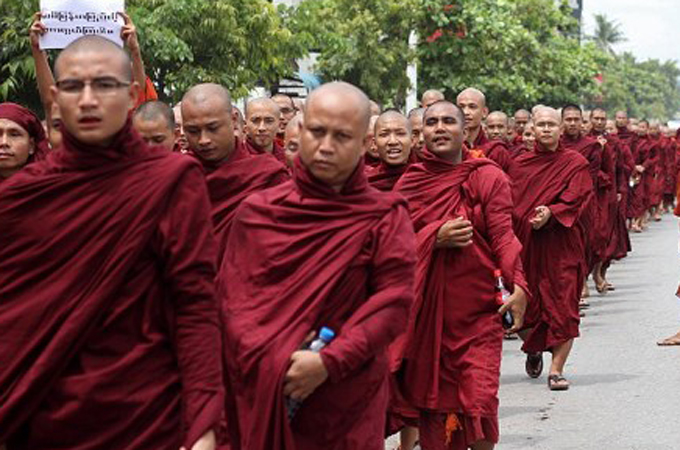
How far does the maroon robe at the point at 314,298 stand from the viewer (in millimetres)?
4734

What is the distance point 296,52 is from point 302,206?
13.1 meters

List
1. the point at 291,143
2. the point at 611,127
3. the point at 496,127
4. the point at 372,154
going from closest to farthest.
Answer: the point at 291,143, the point at 372,154, the point at 496,127, the point at 611,127

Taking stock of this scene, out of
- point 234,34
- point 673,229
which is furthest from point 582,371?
point 673,229

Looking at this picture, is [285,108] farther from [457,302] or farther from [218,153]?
[218,153]

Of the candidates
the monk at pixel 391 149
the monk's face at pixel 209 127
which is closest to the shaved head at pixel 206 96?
the monk's face at pixel 209 127

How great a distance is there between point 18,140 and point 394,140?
2624 millimetres

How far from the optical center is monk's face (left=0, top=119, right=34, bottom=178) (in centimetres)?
616

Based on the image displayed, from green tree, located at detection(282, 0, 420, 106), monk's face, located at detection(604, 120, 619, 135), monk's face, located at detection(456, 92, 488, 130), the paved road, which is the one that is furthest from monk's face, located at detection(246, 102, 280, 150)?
monk's face, located at detection(604, 120, 619, 135)

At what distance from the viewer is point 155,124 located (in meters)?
6.89

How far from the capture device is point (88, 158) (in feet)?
13.6

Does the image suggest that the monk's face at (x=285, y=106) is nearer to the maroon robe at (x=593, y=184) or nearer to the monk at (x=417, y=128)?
the monk at (x=417, y=128)

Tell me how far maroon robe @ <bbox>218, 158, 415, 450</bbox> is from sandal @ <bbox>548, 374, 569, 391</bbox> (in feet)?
19.7

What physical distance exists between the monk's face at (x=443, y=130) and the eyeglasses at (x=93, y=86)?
3.65 meters

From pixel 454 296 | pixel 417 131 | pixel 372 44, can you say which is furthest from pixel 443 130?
pixel 372 44
